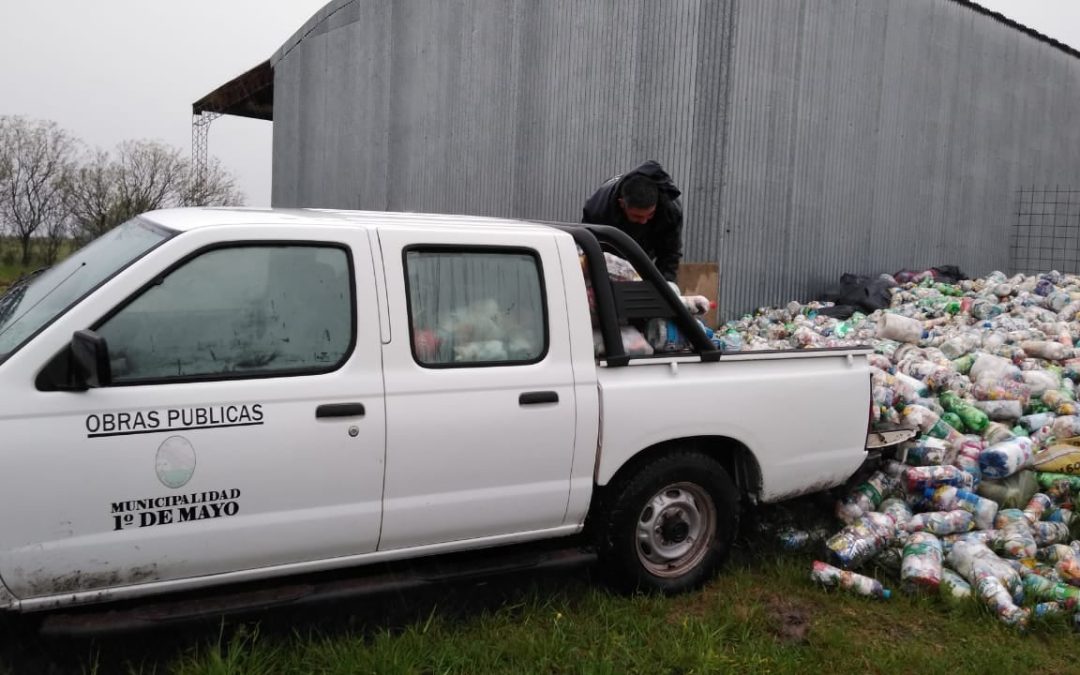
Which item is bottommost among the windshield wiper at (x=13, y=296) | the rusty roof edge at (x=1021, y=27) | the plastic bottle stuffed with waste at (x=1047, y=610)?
the plastic bottle stuffed with waste at (x=1047, y=610)

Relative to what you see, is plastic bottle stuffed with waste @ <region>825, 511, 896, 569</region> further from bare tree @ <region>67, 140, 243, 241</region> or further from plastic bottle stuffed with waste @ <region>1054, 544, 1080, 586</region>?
bare tree @ <region>67, 140, 243, 241</region>

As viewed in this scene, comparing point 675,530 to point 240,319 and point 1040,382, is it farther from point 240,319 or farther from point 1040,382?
point 1040,382

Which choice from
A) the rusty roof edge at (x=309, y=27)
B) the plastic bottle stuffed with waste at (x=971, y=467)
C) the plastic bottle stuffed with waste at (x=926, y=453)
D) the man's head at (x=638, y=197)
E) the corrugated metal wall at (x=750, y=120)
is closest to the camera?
the plastic bottle stuffed with waste at (x=926, y=453)

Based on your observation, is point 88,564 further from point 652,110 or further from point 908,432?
point 652,110

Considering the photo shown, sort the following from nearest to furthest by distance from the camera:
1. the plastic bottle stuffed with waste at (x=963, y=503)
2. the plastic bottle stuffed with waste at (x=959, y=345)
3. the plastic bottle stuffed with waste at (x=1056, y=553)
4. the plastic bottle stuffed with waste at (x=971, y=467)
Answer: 1. the plastic bottle stuffed with waste at (x=1056, y=553)
2. the plastic bottle stuffed with waste at (x=963, y=503)
3. the plastic bottle stuffed with waste at (x=971, y=467)
4. the plastic bottle stuffed with waste at (x=959, y=345)

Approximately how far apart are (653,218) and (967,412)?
105 inches

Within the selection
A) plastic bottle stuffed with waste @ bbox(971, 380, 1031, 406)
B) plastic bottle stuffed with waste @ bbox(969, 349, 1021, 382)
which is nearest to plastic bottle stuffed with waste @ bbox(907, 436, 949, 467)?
plastic bottle stuffed with waste @ bbox(971, 380, 1031, 406)

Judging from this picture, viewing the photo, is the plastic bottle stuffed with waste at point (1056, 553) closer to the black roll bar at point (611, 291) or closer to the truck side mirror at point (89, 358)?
the black roll bar at point (611, 291)

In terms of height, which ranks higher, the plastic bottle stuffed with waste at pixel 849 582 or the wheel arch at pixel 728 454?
the wheel arch at pixel 728 454

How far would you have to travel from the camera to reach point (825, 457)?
477cm

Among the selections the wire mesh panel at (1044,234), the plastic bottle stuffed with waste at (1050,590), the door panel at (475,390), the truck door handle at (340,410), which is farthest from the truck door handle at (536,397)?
the wire mesh panel at (1044,234)

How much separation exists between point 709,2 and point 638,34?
3.56 ft

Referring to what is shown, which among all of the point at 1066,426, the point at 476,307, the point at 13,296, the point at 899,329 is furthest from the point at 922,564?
the point at 899,329

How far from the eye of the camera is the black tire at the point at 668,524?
13.8 ft
